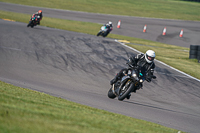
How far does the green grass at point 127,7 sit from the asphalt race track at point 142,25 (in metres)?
2.52

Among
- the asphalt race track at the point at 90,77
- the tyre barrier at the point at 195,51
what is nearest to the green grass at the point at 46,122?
the asphalt race track at the point at 90,77

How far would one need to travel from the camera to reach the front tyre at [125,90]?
320 inches

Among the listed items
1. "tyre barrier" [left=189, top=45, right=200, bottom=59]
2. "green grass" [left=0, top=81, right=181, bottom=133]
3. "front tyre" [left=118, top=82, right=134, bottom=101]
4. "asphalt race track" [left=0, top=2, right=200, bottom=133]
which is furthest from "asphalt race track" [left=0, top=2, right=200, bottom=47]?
"green grass" [left=0, top=81, right=181, bottom=133]

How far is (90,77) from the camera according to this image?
11008 mm

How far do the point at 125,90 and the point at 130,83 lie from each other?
0.28 meters

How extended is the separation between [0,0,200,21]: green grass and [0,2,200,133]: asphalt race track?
60.5ft

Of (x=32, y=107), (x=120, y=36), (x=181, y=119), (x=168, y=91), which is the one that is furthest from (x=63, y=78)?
(x=120, y=36)

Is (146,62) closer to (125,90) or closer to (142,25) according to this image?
(125,90)

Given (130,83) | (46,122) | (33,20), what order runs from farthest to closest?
(33,20), (130,83), (46,122)

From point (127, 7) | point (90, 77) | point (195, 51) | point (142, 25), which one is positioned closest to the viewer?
point (90, 77)

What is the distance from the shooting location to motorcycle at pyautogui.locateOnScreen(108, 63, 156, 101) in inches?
323

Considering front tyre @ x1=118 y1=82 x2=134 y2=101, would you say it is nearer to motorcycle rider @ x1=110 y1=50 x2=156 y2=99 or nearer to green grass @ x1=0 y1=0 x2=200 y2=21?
motorcycle rider @ x1=110 y1=50 x2=156 y2=99

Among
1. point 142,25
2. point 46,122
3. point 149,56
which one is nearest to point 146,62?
point 149,56

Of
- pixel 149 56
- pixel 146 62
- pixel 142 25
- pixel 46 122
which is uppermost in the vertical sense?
pixel 142 25
